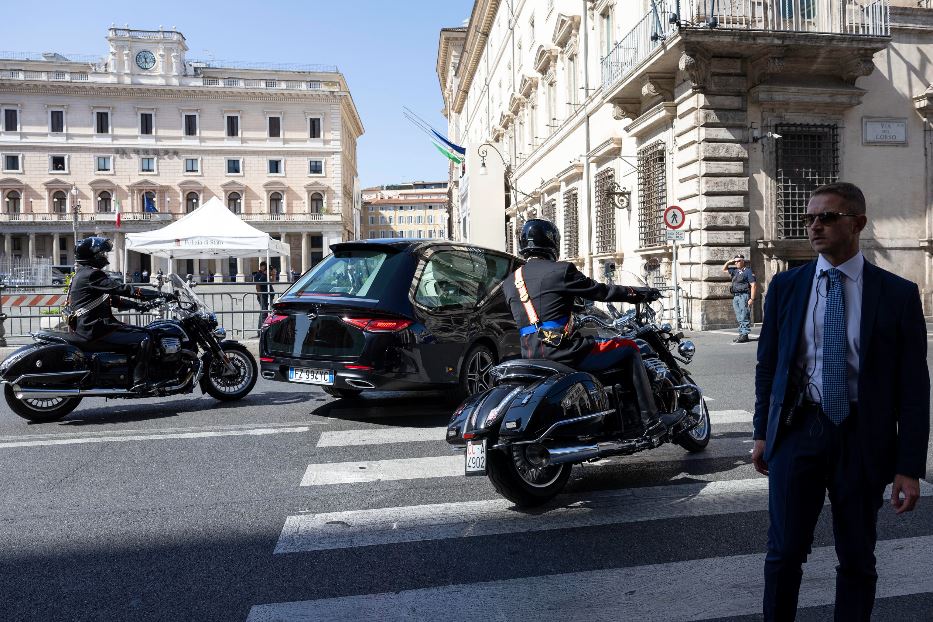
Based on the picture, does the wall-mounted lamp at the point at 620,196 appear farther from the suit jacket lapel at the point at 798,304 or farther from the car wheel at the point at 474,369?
the suit jacket lapel at the point at 798,304

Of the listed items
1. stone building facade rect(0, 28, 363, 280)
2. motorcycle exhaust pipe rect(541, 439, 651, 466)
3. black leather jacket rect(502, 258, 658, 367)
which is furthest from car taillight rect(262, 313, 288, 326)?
stone building facade rect(0, 28, 363, 280)

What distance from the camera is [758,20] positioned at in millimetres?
16875

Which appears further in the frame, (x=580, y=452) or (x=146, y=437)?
(x=146, y=437)

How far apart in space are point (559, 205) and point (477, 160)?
4500mm

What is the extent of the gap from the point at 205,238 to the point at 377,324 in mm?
13899

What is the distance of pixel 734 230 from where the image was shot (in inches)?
682

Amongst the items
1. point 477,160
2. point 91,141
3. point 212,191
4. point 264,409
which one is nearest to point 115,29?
point 91,141

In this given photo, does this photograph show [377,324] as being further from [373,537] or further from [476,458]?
[373,537]

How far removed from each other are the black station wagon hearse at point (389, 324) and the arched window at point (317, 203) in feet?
248

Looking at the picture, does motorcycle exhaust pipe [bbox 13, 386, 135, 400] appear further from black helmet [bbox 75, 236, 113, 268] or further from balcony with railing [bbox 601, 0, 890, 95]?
balcony with railing [bbox 601, 0, 890, 95]

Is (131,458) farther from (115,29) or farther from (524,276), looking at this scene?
(115,29)

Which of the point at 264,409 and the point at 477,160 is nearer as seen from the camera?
the point at 264,409

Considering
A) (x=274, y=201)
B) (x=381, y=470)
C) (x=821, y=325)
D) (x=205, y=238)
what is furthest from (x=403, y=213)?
(x=821, y=325)

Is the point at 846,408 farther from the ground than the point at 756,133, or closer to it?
closer to it
